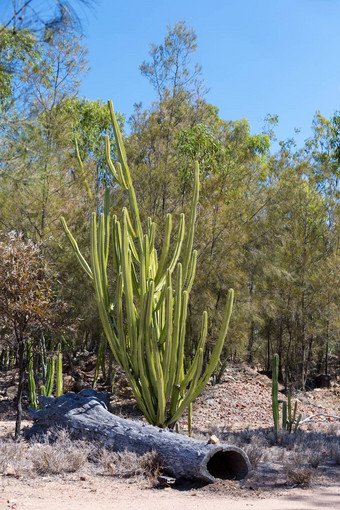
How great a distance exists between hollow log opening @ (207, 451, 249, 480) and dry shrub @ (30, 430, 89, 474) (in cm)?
128

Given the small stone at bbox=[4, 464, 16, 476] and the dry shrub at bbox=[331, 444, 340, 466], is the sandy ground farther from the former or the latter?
the dry shrub at bbox=[331, 444, 340, 466]

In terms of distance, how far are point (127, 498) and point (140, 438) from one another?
108 centimetres

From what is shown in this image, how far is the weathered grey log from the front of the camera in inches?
193

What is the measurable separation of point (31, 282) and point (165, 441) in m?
3.26

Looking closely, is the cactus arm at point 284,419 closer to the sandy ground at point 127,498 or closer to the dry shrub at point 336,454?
the dry shrub at point 336,454

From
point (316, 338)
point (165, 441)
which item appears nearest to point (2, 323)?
point (165, 441)

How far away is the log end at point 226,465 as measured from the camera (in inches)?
189

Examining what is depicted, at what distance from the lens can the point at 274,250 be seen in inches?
562

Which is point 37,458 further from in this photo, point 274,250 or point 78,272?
point 274,250

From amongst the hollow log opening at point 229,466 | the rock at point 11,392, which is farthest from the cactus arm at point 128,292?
the rock at point 11,392

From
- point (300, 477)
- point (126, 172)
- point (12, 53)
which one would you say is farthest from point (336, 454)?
point (12, 53)

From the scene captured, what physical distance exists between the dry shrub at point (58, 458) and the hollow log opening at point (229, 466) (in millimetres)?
1276

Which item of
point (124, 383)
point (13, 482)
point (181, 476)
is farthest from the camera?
point (124, 383)

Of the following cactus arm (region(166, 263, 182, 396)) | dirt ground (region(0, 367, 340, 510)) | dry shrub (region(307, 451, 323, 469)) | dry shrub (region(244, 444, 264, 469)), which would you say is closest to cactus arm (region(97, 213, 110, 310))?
cactus arm (region(166, 263, 182, 396))
